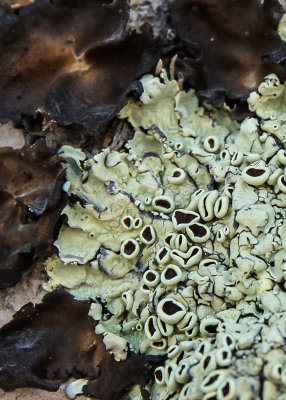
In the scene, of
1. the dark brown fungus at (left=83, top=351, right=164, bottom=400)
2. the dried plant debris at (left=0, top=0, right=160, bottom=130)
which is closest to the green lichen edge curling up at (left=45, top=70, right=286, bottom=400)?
the dark brown fungus at (left=83, top=351, right=164, bottom=400)

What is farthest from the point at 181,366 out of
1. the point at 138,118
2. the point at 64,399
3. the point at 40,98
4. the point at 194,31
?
the point at 194,31

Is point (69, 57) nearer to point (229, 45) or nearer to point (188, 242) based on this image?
point (229, 45)

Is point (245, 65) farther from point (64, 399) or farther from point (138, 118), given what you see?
point (64, 399)

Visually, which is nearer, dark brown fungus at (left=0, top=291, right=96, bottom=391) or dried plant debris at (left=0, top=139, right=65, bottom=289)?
dark brown fungus at (left=0, top=291, right=96, bottom=391)

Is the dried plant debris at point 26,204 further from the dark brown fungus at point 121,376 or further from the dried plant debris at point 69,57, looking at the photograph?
the dark brown fungus at point 121,376

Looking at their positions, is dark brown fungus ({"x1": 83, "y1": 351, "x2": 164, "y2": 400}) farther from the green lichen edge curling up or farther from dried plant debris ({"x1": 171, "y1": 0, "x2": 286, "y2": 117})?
dried plant debris ({"x1": 171, "y1": 0, "x2": 286, "y2": 117})

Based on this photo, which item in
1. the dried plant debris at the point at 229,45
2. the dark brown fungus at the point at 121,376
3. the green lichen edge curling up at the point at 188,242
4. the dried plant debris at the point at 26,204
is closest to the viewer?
the green lichen edge curling up at the point at 188,242

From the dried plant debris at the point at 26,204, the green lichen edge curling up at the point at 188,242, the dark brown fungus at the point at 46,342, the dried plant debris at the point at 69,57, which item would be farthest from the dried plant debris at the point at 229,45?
the dark brown fungus at the point at 46,342
